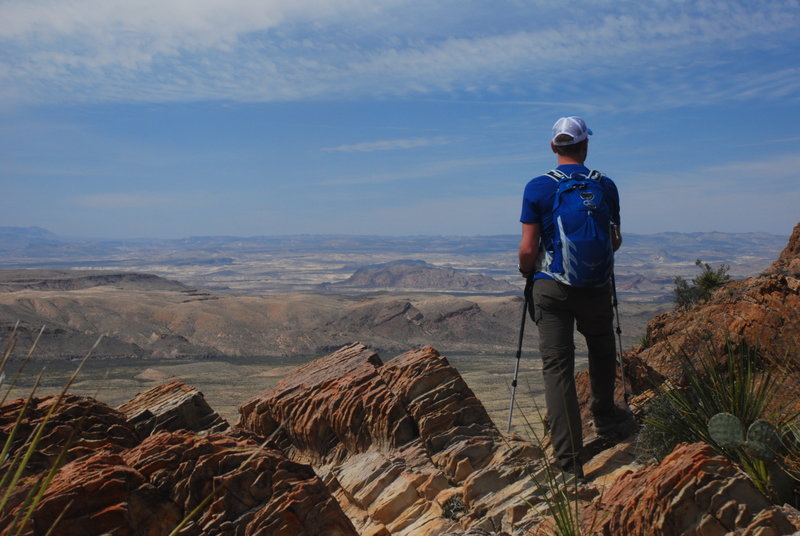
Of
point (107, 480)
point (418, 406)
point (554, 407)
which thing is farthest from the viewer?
point (418, 406)

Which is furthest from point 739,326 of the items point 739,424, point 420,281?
point 420,281

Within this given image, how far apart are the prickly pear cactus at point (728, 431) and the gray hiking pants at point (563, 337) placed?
3.08 ft

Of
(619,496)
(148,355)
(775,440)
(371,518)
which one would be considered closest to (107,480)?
(371,518)

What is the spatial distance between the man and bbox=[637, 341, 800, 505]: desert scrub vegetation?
568 mm

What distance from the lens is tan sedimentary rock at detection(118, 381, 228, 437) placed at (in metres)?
6.45

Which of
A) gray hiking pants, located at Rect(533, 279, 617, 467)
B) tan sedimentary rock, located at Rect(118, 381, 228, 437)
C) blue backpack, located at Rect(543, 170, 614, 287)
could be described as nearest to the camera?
blue backpack, located at Rect(543, 170, 614, 287)

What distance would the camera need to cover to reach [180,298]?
71312mm

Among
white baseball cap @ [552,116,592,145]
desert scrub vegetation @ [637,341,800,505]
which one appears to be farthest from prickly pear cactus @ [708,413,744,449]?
white baseball cap @ [552,116,592,145]

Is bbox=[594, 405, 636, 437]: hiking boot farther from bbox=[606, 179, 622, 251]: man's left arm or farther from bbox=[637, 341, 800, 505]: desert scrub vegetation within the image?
bbox=[606, 179, 622, 251]: man's left arm

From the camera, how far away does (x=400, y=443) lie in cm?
629

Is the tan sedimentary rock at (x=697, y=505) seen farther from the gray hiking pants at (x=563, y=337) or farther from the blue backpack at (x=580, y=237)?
the blue backpack at (x=580, y=237)

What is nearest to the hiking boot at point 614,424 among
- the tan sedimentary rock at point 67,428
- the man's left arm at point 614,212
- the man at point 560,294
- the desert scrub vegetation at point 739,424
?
the desert scrub vegetation at point 739,424

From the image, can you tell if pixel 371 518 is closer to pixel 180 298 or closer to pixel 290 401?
pixel 290 401

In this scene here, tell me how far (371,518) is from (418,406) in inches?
46.5
